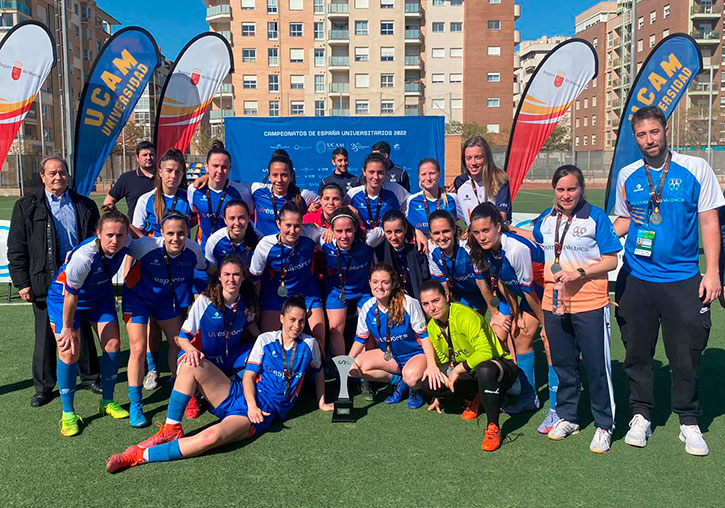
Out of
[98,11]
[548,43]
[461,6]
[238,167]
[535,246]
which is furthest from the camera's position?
[548,43]

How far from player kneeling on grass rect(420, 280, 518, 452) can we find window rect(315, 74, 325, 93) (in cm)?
5342

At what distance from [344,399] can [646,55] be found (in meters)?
62.5

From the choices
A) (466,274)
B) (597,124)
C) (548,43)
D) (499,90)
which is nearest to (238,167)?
(466,274)

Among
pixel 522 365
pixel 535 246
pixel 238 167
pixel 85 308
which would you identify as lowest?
pixel 522 365

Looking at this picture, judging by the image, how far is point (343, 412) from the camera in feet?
13.3

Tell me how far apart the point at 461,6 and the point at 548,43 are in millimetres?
38645

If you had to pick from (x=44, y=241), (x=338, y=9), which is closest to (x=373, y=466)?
(x=44, y=241)

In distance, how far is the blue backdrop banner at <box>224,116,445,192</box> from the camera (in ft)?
35.3

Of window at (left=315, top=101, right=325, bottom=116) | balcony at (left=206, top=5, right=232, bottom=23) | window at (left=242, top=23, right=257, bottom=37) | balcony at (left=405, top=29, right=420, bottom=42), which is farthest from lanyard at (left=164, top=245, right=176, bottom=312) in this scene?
balcony at (left=206, top=5, right=232, bottom=23)

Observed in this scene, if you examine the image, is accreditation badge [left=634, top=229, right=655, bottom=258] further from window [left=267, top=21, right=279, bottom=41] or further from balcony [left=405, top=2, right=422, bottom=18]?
window [left=267, top=21, right=279, bottom=41]

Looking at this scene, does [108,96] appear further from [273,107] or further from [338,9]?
[338,9]

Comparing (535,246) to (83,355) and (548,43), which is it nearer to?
(83,355)

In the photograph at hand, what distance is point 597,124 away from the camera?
6875cm

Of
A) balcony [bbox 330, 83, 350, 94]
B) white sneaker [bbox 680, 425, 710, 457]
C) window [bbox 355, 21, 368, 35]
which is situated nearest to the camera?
white sneaker [bbox 680, 425, 710, 457]
